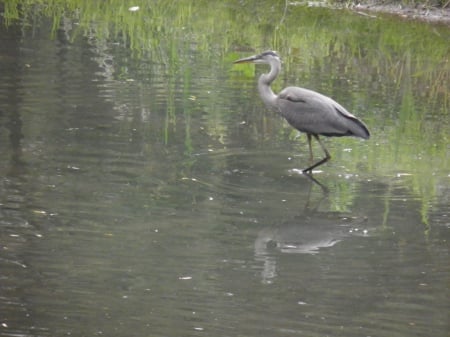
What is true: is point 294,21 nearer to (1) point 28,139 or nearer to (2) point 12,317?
(1) point 28,139

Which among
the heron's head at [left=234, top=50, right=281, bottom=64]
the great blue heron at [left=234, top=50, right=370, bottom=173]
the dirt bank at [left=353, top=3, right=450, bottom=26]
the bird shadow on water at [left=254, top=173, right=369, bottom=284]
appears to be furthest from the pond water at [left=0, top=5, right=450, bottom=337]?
the dirt bank at [left=353, top=3, right=450, bottom=26]

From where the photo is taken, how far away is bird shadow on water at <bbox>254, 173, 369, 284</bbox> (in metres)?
7.77

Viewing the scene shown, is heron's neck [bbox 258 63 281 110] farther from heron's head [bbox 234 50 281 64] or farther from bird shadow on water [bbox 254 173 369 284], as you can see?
bird shadow on water [bbox 254 173 369 284]

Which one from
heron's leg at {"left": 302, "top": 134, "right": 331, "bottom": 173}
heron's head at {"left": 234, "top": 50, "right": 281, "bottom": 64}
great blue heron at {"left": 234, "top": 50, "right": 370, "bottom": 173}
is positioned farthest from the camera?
heron's head at {"left": 234, "top": 50, "right": 281, "bottom": 64}

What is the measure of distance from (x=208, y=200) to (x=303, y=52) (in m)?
7.42

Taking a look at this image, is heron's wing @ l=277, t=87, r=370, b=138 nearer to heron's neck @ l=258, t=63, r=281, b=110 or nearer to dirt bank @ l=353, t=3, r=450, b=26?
heron's neck @ l=258, t=63, r=281, b=110

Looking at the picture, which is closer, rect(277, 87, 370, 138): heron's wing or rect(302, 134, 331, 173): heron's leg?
rect(302, 134, 331, 173): heron's leg

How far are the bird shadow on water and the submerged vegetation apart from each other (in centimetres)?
83

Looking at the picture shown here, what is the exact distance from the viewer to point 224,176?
965cm

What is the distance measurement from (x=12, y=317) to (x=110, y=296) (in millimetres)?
641

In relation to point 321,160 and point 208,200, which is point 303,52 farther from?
point 208,200

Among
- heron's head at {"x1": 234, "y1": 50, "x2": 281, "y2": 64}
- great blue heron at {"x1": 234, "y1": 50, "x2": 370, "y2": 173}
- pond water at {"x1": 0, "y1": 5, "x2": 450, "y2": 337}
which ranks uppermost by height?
heron's head at {"x1": 234, "y1": 50, "x2": 281, "y2": 64}

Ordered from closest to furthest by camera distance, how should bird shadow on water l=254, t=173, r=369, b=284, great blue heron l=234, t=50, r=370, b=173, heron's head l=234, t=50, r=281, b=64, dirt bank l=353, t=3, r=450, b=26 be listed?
bird shadow on water l=254, t=173, r=369, b=284, great blue heron l=234, t=50, r=370, b=173, heron's head l=234, t=50, r=281, b=64, dirt bank l=353, t=3, r=450, b=26

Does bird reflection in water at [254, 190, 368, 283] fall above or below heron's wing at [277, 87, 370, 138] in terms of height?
below
